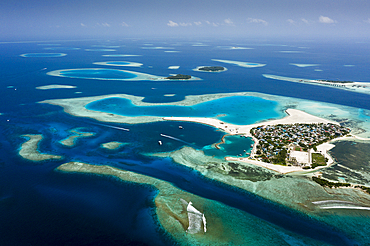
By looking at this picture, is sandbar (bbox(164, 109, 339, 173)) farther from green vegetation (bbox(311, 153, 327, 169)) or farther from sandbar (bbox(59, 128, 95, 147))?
sandbar (bbox(59, 128, 95, 147))

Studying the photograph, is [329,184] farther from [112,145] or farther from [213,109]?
[213,109]

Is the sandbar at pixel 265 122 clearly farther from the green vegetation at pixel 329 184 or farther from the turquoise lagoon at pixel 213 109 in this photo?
the green vegetation at pixel 329 184

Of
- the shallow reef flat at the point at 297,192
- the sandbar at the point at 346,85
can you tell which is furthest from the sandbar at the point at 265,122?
the sandbar at the point at 346,85

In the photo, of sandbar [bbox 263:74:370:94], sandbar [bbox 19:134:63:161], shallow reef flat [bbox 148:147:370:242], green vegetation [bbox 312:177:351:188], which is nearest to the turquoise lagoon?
sandbar [bbox 19:134:63:161]

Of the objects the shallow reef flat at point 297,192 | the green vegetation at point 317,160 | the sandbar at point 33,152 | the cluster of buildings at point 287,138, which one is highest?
the cluster of buildings at point 287,138

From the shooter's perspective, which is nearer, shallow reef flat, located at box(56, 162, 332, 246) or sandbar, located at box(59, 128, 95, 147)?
shallow reef flat, located at box(56, 162, 332, 246)

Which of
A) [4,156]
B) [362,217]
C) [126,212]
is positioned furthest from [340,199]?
[4,156]

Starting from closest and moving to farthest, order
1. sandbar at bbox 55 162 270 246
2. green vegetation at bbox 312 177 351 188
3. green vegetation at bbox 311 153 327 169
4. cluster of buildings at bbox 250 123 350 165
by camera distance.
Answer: sandbar at bbox 55 162 270 246, green vegetation at bbox 312 177 351 188, green vegetation at bbox 311 153 327 169, cluster of buildings at bbox 250 123 350 165

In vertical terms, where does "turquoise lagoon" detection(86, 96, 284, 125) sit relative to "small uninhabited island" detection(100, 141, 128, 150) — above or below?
above
